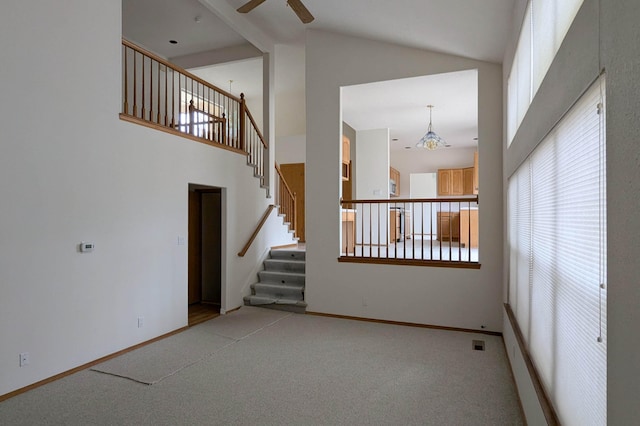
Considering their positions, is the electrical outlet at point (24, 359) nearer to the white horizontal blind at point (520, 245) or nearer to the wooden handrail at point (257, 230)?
the wooden handrail at point (257, 230)

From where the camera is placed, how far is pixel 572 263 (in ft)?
5.09

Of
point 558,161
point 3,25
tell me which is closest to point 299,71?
point 3,25

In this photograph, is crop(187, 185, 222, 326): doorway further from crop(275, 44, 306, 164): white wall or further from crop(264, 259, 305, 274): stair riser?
crop(275, 44, 306, 164): white wall

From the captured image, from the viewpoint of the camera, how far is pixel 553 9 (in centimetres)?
185

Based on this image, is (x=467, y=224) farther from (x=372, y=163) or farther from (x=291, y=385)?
(x=291, y=385)

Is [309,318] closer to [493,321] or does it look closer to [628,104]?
[493,321]

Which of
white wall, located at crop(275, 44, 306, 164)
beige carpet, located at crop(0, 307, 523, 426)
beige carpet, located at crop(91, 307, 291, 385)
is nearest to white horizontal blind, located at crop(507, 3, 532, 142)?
beige carpet, located at crop(0, 307, 523, 426)

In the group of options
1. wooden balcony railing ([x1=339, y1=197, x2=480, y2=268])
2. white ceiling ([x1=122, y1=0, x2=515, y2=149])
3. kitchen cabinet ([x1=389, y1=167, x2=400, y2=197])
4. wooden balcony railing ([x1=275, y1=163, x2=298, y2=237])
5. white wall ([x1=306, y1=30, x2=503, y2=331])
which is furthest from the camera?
kitchen cabinet ([x1=389, y1=167, x2=400, y2=197])

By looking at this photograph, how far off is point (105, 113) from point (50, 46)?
2.30 ft

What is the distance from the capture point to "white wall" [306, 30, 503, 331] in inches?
184

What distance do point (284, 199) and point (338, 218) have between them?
2757 mm

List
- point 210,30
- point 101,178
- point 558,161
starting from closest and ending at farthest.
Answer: point 558,161
point 101,178
point 210,30

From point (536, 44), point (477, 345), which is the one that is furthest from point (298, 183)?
point (536, 44)

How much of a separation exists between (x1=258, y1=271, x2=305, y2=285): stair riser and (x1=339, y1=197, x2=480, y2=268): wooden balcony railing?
835 mm
